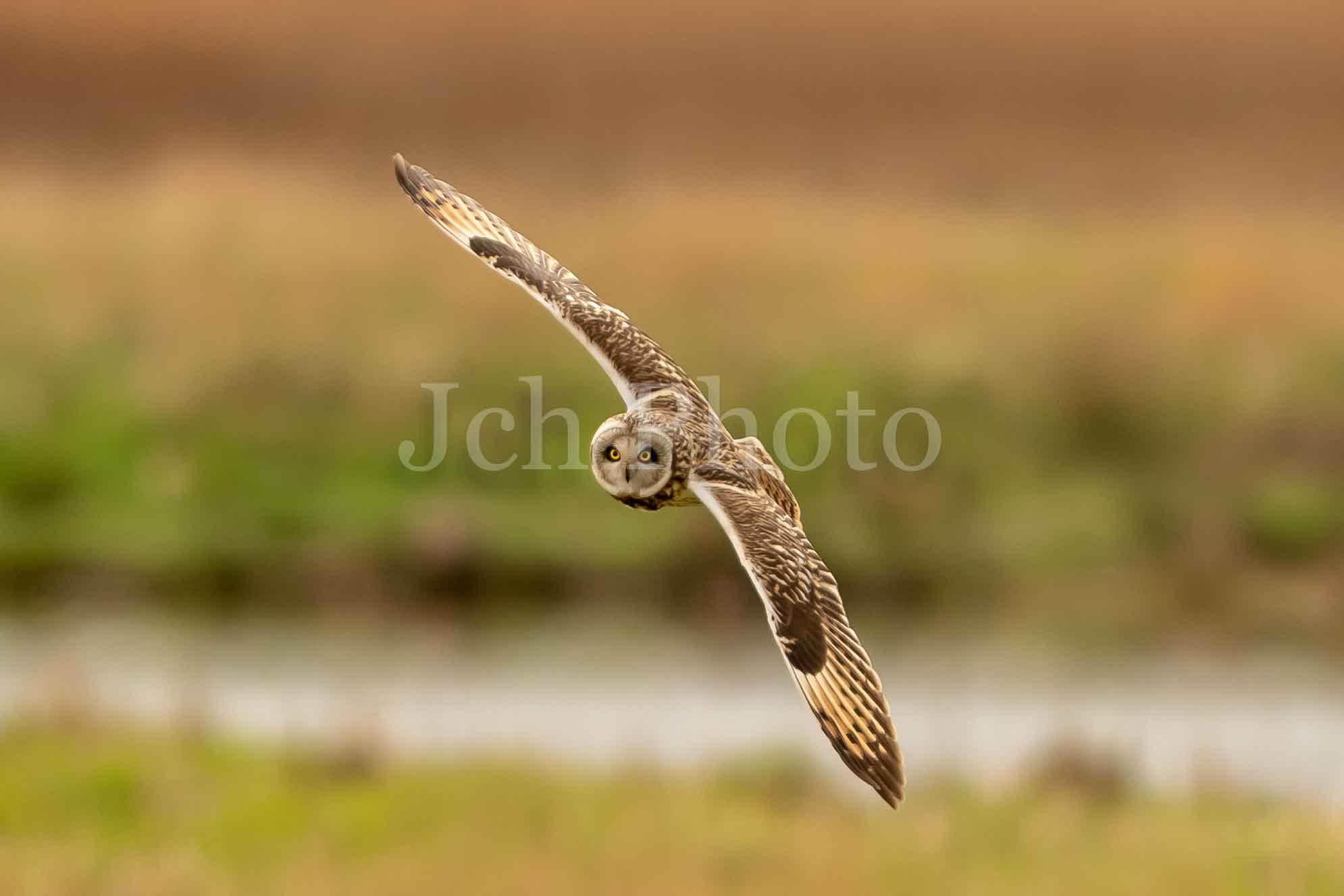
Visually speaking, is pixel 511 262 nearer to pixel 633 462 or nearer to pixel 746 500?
pixel 633 462

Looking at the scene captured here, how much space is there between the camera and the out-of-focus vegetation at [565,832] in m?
15.2

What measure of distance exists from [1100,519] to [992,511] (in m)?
1.73

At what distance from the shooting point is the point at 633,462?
673 centimetres

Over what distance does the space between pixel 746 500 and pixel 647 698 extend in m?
13.9

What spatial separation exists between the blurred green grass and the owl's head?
14.1 metres

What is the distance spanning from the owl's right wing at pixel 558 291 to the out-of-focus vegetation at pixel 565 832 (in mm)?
7286

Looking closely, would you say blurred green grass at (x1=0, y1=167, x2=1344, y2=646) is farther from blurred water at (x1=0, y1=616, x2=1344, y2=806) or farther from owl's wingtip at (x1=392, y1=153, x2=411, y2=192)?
owl's wingtip at (x1=392, y1=153, x2=411, y2=192)

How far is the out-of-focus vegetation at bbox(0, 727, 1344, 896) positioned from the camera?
1517 cm

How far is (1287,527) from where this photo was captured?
23078mm

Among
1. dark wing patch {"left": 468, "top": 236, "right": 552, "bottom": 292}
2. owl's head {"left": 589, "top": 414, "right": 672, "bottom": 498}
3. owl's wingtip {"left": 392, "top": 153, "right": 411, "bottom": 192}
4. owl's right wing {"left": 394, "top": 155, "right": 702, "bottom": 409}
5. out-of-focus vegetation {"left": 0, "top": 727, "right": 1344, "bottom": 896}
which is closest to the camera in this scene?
owl's head {"left": 589, "top": 414, "right": 672, "bottom": 498}

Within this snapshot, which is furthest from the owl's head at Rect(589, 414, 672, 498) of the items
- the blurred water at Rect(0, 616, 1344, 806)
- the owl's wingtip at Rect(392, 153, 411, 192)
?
the blurred water at Rect(0, 616, 1344, 806)

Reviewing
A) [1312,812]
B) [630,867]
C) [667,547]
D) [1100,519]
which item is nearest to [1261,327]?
[1100,519]

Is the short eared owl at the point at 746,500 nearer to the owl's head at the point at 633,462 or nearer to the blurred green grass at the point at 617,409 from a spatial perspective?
the owl's head at the point at 633,462

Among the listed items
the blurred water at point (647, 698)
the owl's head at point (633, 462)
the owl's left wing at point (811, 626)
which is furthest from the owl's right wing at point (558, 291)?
the blurred water at point (647, 698)
